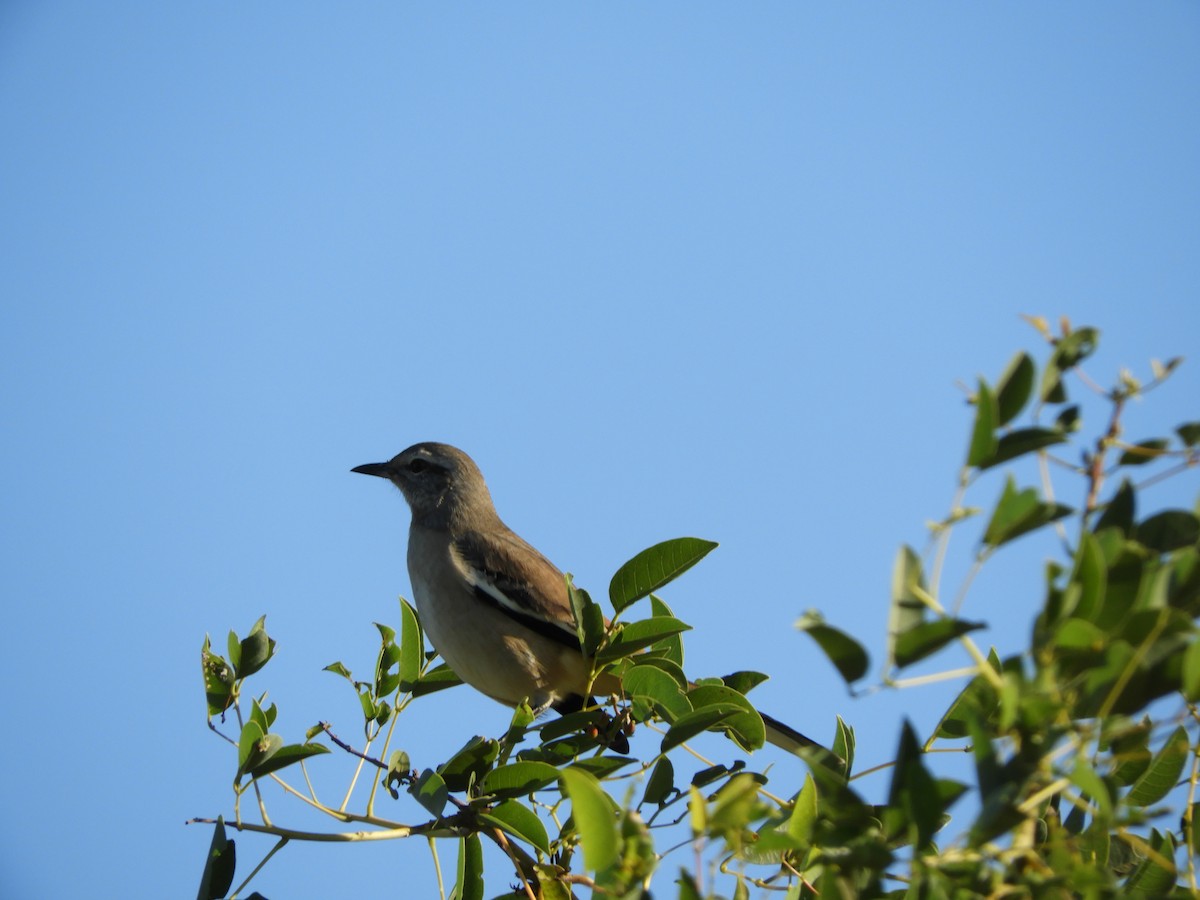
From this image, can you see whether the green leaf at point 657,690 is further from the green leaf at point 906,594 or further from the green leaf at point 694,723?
the green leaf at point 906,594

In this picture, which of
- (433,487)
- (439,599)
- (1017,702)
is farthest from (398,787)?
(433,487)

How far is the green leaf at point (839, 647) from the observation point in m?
1.90

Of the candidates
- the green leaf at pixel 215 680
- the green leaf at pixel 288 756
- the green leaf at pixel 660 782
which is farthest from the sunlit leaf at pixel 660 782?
the green leaf at pixel 215 680

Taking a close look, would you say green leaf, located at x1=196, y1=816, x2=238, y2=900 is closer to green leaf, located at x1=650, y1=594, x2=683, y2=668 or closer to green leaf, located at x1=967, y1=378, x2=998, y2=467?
green leaf, located at x1=650, y1=594, x2=683, y2=668

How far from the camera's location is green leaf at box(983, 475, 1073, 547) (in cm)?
189

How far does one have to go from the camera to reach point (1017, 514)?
1891 millimetres

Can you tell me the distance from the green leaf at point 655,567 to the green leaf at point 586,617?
0.27ft

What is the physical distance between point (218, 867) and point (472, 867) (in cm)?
90

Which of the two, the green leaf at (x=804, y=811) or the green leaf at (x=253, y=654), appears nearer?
the green leaf at (x=804, y=811)

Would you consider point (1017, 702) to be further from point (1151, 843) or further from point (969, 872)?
point (1151, 843)

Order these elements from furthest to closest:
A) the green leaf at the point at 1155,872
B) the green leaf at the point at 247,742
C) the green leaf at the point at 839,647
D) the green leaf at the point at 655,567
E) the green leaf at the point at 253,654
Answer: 1. the green leaf at the point at 253,654
2. the green leaf at the point at 655,567
3. the green leaf at the point at 247,742
4. the green leaf at the point at 1155,872
5. the green leaf at the point at 839,647

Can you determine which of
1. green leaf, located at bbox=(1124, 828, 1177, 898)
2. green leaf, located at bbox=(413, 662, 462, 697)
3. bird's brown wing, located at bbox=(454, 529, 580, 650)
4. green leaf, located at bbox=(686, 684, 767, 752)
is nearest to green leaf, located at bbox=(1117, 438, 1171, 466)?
green leaf, located at bbox=(1124, 828, 1177, 898)

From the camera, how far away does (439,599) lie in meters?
6.31

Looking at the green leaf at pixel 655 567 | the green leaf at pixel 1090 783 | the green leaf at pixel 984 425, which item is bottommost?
the green leaf at pixel 1090 783
